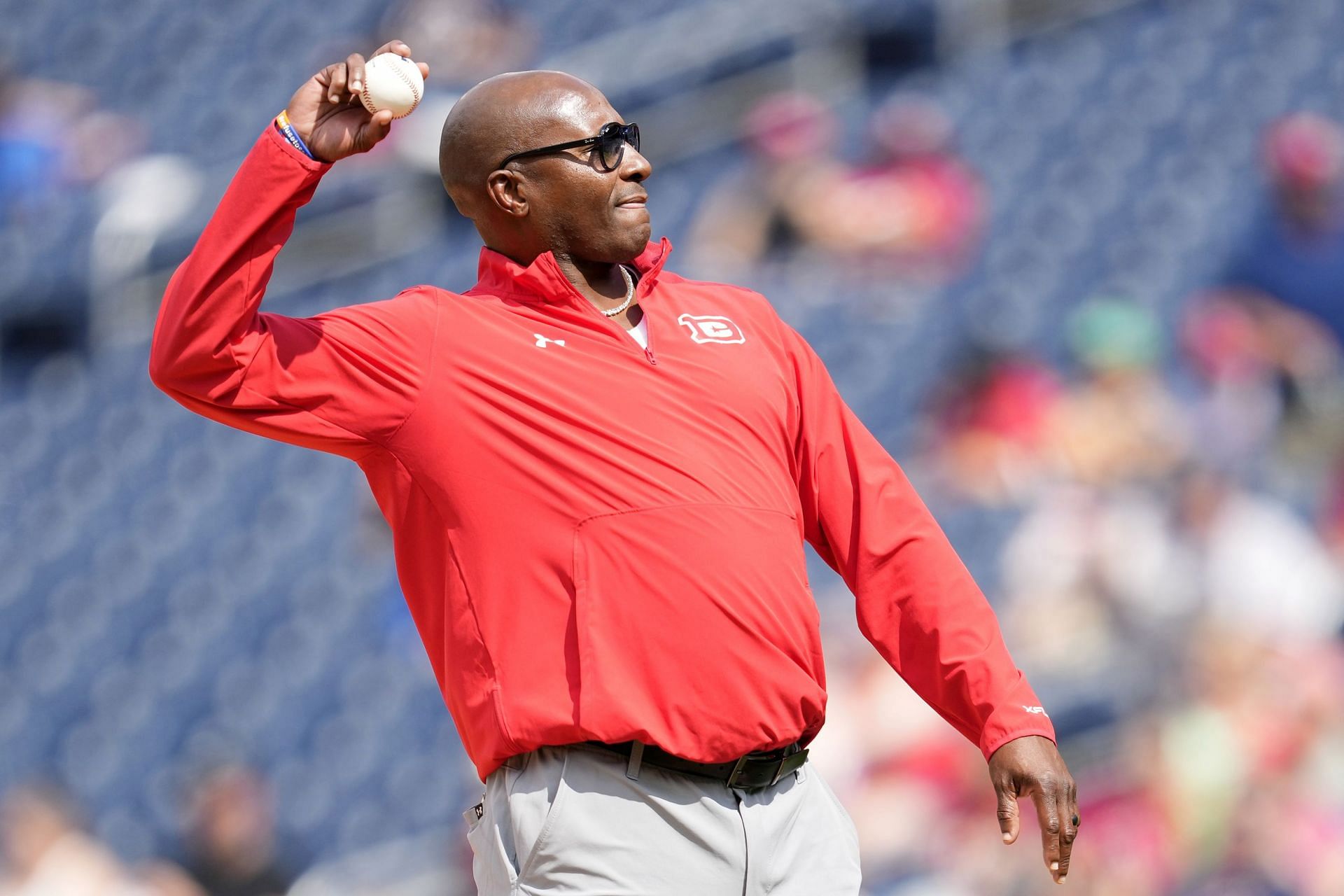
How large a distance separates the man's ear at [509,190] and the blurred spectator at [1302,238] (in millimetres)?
5503

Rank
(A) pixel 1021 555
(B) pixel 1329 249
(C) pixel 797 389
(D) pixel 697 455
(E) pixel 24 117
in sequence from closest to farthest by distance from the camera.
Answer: (D) pixel 697 455 → (C) pixel 797 389 → (A) pixel 1021 555 → (B) pixel 1329 249 → (E) pixel 24 117

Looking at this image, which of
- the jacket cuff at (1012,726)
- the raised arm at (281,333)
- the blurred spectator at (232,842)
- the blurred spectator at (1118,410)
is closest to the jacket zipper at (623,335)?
the raised arm at (281,333)

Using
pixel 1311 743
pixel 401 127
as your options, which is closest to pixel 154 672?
pixel 401 127

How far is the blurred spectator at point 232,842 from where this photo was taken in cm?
641

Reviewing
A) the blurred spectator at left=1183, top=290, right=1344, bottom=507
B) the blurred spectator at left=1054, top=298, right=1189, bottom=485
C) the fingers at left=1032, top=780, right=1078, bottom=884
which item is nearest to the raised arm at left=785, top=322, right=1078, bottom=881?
the fingers at left=1032, top=780, right=1078, bottom=884

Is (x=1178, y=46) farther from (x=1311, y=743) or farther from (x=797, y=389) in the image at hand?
(x=797, y=389)

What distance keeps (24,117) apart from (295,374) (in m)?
7.50

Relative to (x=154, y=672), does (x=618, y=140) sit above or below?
above

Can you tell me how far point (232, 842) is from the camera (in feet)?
21.1

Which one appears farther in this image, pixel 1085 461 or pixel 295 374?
pixel 1085 461

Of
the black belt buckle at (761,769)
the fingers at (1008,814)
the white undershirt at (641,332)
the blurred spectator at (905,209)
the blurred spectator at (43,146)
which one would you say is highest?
the white undershirt at (641,332)

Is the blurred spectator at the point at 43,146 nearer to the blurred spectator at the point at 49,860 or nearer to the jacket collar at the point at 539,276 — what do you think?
the blurred spectator at the point at 49,860

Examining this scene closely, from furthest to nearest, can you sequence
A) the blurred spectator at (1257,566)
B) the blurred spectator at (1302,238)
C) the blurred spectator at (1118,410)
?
the blurred spectator at (1302,238)
the blurred spectator at (1118,410)
the blurred spectator at (1257,566)

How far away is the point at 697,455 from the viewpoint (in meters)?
2.51
